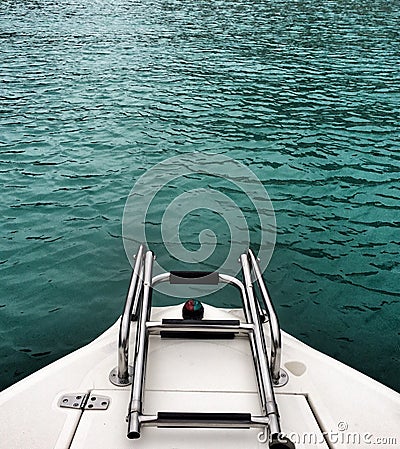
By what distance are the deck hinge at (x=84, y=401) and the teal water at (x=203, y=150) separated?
98.6 inches

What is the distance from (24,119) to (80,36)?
13.7m

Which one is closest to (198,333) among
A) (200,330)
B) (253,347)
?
(200,330)

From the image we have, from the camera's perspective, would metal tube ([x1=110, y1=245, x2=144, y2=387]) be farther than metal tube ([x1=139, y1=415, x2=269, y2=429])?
Yes

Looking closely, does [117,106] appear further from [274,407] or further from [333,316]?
[274,407]

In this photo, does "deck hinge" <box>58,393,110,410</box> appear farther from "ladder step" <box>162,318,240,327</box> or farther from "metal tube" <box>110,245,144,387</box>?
"ladder step" <box>162,318,240,327</box>

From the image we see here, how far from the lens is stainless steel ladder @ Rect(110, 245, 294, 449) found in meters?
3.39

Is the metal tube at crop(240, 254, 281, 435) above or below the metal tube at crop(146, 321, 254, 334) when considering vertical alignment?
above

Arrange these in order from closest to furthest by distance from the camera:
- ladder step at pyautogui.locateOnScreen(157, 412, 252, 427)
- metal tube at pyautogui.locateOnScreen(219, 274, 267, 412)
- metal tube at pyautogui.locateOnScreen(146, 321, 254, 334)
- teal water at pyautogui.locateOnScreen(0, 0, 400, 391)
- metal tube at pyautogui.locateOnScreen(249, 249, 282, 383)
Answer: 1. ladder step at pyautogui.locateOnScreen(157, 412, 252, 427)
2. metal tube at pyautogui.locateOnScreen(219, 274, 267, 412)
3. metal tube at pyautogui.locateOnScreen(249, 249, 282, 383)
4. metal tube at pyautogui.locateOnScreen(146, 321, 254, 334)
5. teal water at pyautogui.locateOnScreen(0, 0, 400, 391)

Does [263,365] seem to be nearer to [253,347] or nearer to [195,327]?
[253,347]

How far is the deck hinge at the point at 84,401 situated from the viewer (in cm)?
385

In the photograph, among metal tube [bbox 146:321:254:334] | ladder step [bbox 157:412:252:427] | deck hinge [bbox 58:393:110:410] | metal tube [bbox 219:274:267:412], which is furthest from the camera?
metal tube [bbox 146:321:254:334]

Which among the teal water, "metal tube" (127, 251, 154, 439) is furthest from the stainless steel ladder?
the teal water

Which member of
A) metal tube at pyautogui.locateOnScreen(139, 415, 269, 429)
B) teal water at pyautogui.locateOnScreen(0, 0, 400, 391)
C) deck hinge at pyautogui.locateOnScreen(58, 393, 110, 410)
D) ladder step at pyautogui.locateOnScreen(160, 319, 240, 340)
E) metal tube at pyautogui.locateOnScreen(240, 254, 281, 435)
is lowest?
teal water at pyautogui.locateOnScreen(0, 0, 400, 391)

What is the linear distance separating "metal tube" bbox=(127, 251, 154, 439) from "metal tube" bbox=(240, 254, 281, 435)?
809 mm
